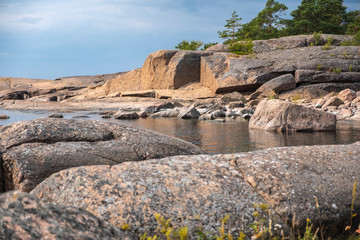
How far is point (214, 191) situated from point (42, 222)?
6.51 feet

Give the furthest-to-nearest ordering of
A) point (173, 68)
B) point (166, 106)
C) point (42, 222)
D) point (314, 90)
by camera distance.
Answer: point (173, 68) < point (314, 90) < point (166, 106) < point (42, 222)

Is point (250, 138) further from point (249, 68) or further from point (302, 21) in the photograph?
point (302, 21)

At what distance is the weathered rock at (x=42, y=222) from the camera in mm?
1747

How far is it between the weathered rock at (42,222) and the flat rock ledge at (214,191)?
3.61 ft

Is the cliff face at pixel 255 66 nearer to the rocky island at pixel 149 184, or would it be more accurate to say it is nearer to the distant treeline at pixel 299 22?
the distant treeline at pixel 299 22

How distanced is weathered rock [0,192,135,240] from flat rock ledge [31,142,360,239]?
1.10 m

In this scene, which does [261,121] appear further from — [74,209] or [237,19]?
[237,19]

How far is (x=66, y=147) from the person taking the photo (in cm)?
512

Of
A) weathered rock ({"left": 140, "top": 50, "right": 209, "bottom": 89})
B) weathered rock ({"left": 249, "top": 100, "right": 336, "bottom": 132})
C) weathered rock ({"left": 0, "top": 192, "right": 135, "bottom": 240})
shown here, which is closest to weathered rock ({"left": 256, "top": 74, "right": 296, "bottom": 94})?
weathered rock ({"left": 140, "top": 50, "right": 209, "bottom": 89})

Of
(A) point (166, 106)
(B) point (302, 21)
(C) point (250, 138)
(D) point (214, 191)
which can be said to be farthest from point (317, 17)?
(D) point (214, 191)

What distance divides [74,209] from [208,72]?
111ft

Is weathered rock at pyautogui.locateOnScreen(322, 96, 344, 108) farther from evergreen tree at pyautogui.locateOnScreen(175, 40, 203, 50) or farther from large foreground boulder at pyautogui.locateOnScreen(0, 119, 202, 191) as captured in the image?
evergreen tree at pyautogui.locateOnScreen(175, 40, 203, 50)

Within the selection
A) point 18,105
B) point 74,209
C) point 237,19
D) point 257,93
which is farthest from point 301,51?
point 74,209

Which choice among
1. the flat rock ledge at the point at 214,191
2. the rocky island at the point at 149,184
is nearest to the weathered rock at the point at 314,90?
the rocky island at the point at 149,184
